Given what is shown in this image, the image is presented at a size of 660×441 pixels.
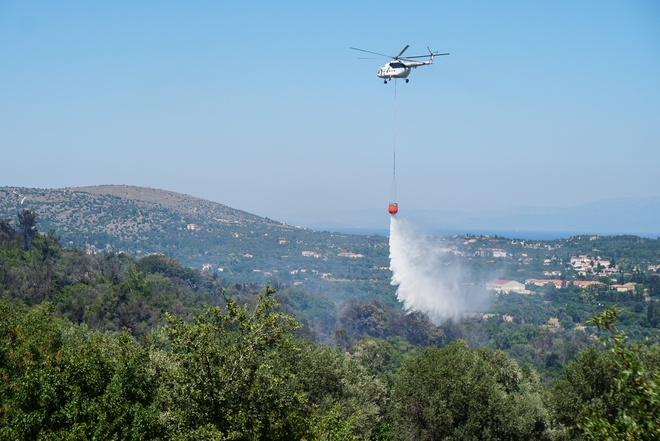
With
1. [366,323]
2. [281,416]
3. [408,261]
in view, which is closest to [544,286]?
[366,323]

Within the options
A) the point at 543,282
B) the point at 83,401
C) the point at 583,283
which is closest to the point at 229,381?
the point at 83,401

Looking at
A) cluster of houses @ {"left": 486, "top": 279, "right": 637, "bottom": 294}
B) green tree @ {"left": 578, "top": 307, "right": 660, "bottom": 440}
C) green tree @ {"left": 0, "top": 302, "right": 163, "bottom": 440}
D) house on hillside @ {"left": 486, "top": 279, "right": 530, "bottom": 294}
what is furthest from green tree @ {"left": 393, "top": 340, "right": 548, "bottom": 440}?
house on hillside @ {"left": 486, "top": 279, "right": 530, "bottom": 294}

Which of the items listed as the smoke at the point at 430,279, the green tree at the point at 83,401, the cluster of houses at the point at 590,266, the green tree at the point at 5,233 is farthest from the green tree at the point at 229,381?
the cluster of houses at the point at 590,266

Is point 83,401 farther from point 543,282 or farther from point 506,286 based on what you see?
point 543,282

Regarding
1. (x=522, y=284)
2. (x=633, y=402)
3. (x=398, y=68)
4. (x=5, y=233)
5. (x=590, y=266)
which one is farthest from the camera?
(x=590, y=266)

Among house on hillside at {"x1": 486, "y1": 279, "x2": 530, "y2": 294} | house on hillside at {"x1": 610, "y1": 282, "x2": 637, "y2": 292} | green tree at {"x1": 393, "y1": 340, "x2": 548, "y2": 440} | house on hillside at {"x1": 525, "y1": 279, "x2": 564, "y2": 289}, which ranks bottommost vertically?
house on hillside at {"x1": 486, "y1": 279, "x2": 530, "y2": 294}

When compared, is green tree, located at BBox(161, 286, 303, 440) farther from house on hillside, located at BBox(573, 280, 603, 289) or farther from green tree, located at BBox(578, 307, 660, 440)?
house on hillside, located at BBox(573, 280, 603, 289)
